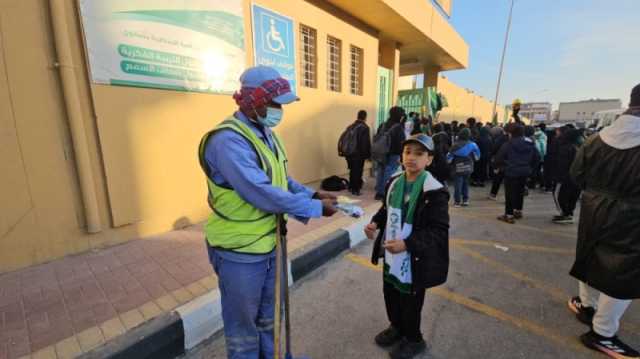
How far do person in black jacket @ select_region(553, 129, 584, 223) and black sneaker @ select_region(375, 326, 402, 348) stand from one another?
4872 millimetres

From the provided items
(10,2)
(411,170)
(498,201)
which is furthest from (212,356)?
(498,201)

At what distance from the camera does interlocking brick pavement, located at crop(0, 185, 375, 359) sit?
223 centimetres

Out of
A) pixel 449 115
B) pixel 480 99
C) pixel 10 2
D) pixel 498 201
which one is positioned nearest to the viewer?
pixel 10 2

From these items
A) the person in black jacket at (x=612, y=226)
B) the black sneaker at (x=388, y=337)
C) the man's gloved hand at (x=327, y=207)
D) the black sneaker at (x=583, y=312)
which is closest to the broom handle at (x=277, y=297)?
the man's gloved hand at (x=327, y=207)

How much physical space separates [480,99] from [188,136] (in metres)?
33.8

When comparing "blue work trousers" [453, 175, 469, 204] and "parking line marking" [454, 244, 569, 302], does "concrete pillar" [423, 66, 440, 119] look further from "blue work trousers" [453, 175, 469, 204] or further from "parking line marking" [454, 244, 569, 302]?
"parking line marking" [454, 244, 569, 302]

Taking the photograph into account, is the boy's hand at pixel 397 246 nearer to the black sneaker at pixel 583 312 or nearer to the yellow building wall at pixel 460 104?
the black sneaker at pixel 583 312

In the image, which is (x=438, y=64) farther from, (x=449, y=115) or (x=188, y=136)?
(x=188, y=136)

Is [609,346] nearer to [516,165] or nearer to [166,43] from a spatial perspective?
[516,165]

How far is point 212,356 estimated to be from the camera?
2.39 metres

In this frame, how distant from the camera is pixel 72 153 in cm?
349

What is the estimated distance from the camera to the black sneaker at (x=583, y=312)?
2748mm

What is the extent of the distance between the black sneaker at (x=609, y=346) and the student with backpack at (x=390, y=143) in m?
3.82

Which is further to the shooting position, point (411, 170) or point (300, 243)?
point (300, 243)
